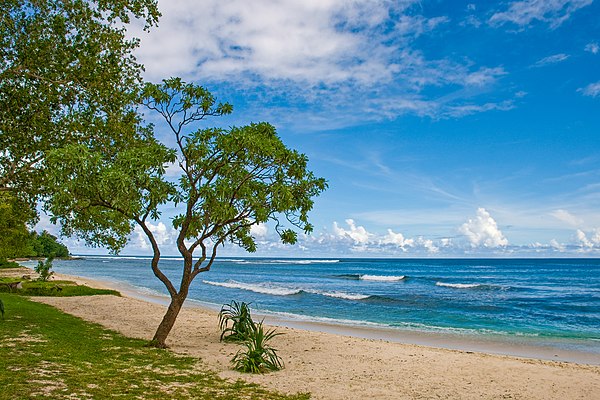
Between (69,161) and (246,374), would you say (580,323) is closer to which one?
(246,374)

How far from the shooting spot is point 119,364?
32.4 ft

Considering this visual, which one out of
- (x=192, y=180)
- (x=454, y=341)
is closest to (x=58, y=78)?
(x=192, y=180)

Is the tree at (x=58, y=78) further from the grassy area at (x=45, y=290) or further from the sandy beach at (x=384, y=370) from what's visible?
the grassy area at (x=45, y=290)

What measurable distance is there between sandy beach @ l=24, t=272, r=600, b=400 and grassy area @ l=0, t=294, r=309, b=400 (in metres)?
0.86

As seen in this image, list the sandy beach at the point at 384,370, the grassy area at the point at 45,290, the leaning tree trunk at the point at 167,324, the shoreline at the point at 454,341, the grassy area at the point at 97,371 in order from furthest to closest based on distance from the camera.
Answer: the grassy area at the point at 45,290 < the shoreline at the point at 454,341 < the leaning tree trunk at the point at 167,324 < the sandy beach at the point at 384,370 < the grassy area at the point at 97,371

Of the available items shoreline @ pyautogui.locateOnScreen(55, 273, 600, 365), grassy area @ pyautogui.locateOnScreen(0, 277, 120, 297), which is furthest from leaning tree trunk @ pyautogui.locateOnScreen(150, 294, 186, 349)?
grassy area @ pyautogui.locateOnScreen(0, 277, 120, 297)

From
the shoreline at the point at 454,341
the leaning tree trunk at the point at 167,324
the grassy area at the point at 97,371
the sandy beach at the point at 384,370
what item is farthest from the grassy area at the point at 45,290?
the leaning tree trunk at the point at 167,324

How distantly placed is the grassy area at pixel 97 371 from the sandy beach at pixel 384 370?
2.83 feet

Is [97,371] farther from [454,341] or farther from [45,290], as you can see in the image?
[45,290]

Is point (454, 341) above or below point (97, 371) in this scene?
below

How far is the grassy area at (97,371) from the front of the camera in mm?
7670

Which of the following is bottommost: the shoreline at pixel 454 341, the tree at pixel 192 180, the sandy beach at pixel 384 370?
the shoreline at pixel 454 341

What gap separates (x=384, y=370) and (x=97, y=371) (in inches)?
250

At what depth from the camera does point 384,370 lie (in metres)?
11.4
